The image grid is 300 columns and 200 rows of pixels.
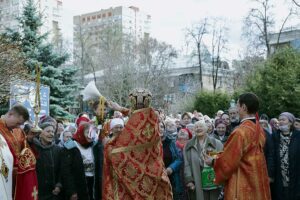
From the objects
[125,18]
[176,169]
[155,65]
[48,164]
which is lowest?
[176,169]

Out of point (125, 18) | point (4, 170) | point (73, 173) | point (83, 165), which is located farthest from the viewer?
point (125, 18)

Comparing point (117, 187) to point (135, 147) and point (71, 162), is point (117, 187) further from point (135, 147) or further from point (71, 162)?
point (71, 162)

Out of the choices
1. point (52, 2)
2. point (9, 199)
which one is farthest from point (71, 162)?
point (52, 2)

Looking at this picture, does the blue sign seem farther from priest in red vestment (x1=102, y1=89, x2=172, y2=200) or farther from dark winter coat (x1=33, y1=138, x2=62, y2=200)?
priest in red vestment (x1=102, y1=89, x2=172, y2=200)

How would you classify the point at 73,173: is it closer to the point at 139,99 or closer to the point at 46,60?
the point at 139,99

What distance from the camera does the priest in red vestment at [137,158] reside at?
6039 mm

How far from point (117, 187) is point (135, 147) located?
62 centimetres

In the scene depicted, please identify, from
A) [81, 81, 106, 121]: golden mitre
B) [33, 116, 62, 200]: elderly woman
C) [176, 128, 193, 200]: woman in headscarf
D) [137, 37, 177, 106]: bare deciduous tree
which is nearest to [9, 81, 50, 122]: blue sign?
[176, 128, 193, 200]: woman in headscarf

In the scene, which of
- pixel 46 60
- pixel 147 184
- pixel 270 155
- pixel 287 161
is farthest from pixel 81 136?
pixel 46 60

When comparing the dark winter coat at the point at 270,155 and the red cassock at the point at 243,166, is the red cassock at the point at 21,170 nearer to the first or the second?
the red cassock at the point at 243,166

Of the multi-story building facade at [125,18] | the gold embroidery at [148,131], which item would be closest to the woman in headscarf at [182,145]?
the gold embroidery at [148,131]

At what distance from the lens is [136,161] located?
19.9ft

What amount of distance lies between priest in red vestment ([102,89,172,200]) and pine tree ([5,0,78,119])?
51.3ft

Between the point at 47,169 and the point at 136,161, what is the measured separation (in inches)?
74.8
